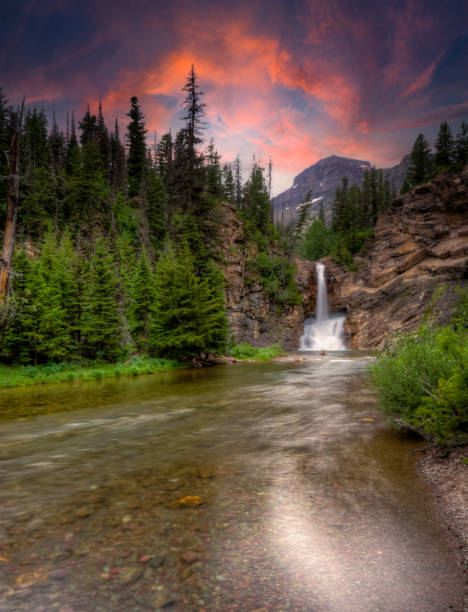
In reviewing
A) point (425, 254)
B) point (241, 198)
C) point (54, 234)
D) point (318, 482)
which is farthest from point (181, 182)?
point (241, 198)

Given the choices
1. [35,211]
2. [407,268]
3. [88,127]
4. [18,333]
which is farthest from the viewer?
[88,127]

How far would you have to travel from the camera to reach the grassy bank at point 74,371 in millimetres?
15586

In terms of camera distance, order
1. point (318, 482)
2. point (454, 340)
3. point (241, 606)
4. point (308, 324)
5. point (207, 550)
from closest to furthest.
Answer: point (241, 606), point (207, 550), point (318, 482), point (454, 340), point (308, 324)

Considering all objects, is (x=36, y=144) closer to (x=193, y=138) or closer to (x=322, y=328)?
(x=193, y=138)

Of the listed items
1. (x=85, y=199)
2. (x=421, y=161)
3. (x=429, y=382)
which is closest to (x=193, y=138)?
(x=85, y=199)

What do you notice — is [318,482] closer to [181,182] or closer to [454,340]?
[454,340]

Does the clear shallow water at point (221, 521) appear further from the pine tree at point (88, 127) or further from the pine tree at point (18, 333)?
the pine tree at point (88, 127)

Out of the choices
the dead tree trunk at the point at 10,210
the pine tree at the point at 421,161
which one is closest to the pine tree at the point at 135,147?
the dead tree trunk at the point at 10,210

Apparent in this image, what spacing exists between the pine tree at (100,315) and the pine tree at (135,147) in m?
34.1

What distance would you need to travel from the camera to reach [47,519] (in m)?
3.65

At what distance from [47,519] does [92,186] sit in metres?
42.8

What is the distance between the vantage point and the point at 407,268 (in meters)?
45.5

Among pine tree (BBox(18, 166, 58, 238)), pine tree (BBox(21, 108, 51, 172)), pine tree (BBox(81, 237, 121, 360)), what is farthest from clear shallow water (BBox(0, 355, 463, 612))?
pine tree (BBox(21, 108, 51, 172))

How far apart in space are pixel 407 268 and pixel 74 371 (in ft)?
148
